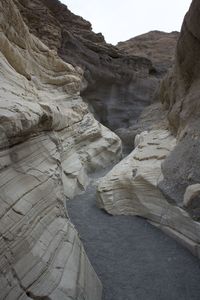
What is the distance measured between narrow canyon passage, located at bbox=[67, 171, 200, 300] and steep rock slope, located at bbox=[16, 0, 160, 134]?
9169mm

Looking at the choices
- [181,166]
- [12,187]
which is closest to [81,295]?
[12,187]

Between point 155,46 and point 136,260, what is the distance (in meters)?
20.3

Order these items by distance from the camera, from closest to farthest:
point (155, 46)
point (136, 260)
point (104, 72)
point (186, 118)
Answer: point (136, 260), point (186, 118), point (104, 72), point (155, 46)

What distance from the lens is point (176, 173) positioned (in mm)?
4914

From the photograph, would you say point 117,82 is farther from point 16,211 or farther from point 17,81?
point 16,211

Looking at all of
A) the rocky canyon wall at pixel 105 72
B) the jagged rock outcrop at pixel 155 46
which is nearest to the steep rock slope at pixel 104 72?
the rocky canyon wall at pixel 105 72

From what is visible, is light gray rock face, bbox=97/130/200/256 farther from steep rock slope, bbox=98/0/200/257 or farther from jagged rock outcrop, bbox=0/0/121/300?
jagged rock outcrop, bbox=0/0/121/300

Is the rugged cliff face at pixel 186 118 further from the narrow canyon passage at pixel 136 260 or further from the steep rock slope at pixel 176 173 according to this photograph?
the narrow canyon passage at pixel 136 260

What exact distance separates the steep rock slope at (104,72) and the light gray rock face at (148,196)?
297 inches

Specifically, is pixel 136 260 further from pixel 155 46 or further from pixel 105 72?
pixel 155 46

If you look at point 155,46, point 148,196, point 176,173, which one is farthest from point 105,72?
point 176,173

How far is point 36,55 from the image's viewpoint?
795 cm

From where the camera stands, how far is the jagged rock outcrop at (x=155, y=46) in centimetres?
2000

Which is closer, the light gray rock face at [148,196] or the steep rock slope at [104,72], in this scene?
the light gray rock face at [148,196]
